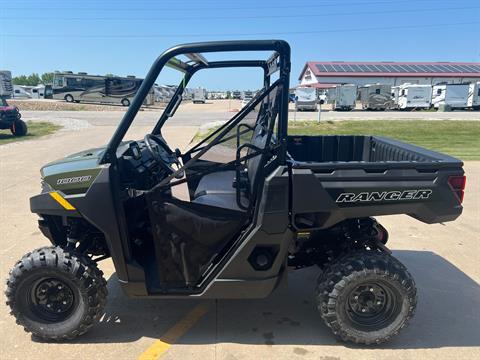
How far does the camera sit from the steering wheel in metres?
3.01

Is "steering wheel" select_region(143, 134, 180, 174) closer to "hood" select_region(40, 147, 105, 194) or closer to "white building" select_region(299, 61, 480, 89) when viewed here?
"hood" select_region(40, 147, 105, 194)

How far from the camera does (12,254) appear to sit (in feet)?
14.0

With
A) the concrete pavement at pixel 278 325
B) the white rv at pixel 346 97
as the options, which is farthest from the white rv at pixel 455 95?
the concrete pavement at pixel 278 325

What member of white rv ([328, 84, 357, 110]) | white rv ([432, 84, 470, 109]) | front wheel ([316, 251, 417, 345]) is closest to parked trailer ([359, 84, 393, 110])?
white rv ([328, 84, 357, 110])

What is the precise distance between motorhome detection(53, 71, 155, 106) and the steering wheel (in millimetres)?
35405

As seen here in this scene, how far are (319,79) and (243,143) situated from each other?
53.9 meters

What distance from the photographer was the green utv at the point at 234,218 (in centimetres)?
258

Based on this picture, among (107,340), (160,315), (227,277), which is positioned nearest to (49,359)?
(107,340)

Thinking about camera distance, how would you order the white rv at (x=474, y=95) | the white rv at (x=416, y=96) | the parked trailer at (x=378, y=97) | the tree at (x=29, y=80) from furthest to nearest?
the tree at (x=29, y=80) < the parked trailer at (x=378, y=97) < the white rv at (x=416, y=96) < the white rv at (x=474, y=95)

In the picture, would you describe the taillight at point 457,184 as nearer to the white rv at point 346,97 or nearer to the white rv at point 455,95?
the white rv at point 346,97

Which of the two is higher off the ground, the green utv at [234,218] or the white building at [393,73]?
the white building at [393,73]

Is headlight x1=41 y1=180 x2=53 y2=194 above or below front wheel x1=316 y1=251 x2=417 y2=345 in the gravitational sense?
above

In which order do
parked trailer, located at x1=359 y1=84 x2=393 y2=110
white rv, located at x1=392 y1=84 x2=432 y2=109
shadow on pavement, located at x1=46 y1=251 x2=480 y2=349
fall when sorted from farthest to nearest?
parked trailer, located at x1=359 y1=84 x2=393 y2=110, white rv, located at x1=392 y1=84 x2=432 y2=109, shadow on pavement, located at x1=46 y1=251 x2=480 y2=349

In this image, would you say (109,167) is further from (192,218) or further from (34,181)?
(34,181)
